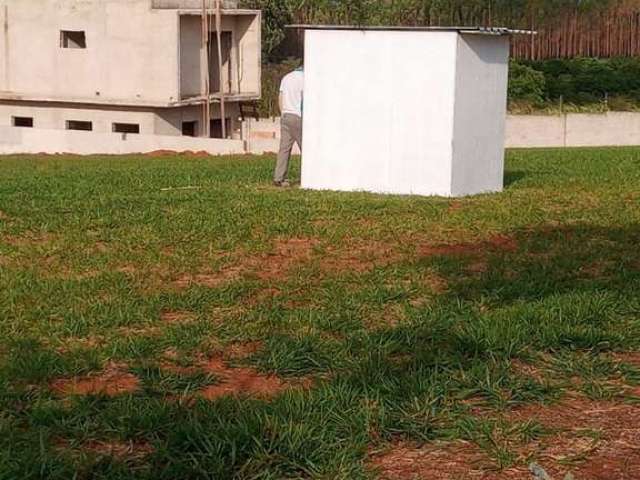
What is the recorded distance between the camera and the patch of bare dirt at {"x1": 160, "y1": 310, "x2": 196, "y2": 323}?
7.97 meters

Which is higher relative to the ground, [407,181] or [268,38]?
[268,38]

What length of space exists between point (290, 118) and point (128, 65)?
29512 mm

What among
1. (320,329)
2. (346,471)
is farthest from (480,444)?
(320,329)

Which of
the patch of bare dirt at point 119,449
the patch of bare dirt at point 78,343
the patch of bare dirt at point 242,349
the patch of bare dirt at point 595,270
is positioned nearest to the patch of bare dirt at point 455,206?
the patch of bare dirt at point 595,270

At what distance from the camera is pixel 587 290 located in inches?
349

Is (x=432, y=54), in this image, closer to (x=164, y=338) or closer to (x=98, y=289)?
(x=98, y=289)

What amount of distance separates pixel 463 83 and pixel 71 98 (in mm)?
33198

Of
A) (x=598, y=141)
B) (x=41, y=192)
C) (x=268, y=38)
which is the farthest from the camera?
Result: (x=268, y=38)

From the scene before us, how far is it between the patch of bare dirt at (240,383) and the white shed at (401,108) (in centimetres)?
883

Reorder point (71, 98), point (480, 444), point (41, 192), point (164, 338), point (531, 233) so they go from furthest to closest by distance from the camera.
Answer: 1. point (71, 98)
2. point (41, 192)
3. point (531, 233)
4. point (164, 338)
5. point (480, 444)

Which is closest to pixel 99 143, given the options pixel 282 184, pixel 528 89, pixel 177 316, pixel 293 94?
pixel 528 89

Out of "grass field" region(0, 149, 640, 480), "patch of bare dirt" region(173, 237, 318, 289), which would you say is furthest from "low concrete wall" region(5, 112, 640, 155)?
"patch of bare dirt" region(173, 237, 318, 289)

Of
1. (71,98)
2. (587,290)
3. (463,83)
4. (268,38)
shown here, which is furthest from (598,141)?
(587,290)

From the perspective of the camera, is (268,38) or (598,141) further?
(268,38)
